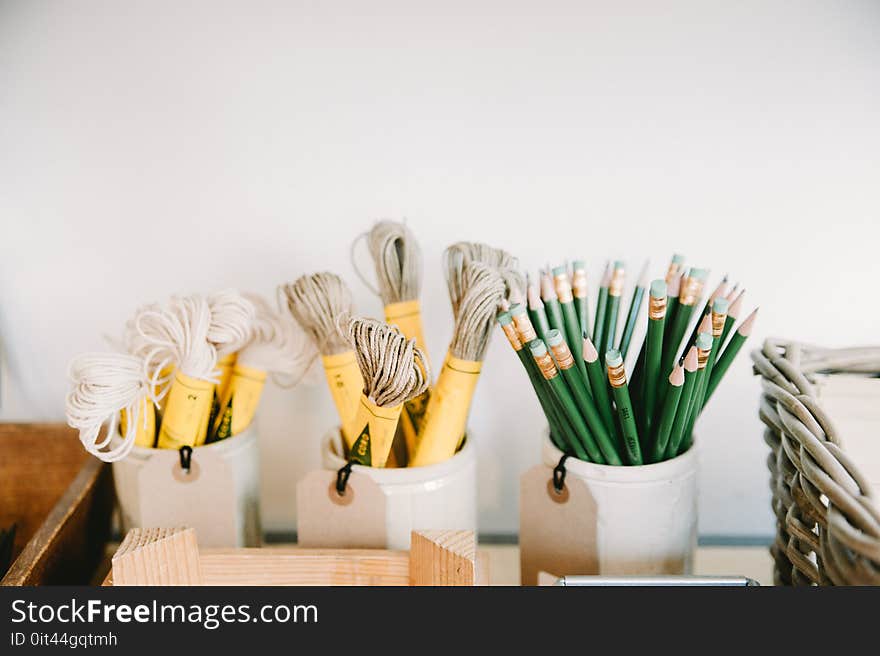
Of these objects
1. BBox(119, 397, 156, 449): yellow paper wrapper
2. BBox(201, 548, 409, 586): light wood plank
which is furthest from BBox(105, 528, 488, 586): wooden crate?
BBox(119, 397, 156, 449): yellow paper wrapper

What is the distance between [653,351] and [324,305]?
24cm

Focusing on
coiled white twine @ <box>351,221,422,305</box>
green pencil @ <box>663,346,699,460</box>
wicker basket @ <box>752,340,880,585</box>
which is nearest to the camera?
wicker basket @ <box>752,340,880,585</box>

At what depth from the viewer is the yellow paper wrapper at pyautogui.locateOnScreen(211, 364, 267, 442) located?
0.61 metres

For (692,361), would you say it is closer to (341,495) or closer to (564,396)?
(564,396)

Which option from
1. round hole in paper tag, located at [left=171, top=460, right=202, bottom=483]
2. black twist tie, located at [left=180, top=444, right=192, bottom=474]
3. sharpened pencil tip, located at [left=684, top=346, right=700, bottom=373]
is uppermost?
sharpened pencil tip, located at [left=684, top=346, right=700, bottom=373]

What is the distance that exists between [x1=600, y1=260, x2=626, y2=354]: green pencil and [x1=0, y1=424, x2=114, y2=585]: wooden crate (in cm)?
43

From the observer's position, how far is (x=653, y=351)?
52 centimetres

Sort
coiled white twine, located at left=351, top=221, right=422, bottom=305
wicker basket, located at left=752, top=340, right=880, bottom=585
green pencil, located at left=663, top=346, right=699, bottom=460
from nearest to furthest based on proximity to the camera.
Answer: wicker basket, located at left=752, top=340, right=880, bottom=585 → green pencil, located at left=663, top=346, right=699, bottom=460 → coiled white twine, located at left=351, top=221, right=422, bottom=305

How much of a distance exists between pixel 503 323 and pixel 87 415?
0.98ft

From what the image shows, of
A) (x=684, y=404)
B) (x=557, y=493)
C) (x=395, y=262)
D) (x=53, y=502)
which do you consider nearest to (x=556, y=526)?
(x=557, y=493)

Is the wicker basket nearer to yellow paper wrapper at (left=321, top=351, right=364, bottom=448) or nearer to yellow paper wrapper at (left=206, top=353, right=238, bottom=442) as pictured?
yellow paper wrapper at (left=321, top=351, right=364, bottom=448)

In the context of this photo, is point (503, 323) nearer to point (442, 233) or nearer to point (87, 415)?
point (442, 233)

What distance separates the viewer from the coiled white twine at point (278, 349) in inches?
23.9

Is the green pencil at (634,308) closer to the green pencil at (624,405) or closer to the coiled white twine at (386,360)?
the green pencil at (624,405)
